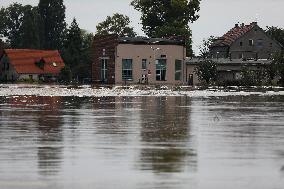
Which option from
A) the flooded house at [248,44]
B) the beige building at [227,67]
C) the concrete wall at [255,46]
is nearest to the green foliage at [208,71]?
the beige building at [227,67]

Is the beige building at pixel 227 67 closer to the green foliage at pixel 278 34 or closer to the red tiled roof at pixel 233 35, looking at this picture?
the red tiled roof at pixel 233 35

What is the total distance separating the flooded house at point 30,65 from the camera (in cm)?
14112

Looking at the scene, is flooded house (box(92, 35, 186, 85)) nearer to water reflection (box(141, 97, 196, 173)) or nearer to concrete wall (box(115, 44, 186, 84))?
concrete wall (box(115, 44, 186, 84))

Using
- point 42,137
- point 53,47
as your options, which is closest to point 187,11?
point 53,47

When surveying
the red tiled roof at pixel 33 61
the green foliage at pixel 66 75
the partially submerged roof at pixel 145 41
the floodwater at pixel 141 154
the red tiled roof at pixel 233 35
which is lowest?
the floodwater at pixel 141 154

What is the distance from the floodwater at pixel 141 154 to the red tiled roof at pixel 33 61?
12007cm

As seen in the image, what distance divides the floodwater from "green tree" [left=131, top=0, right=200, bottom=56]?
10840cm

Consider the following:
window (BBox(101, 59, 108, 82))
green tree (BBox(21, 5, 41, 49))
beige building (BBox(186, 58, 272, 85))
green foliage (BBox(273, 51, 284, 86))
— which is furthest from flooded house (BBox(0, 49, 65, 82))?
green foliage (BBox(273, 51, 284, 86))

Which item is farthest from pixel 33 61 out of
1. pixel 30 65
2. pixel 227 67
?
pixel 227 67

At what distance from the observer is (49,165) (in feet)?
39.5

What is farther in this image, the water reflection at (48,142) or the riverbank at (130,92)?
the riverbank at (130,92)

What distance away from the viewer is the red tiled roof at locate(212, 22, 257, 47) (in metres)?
150

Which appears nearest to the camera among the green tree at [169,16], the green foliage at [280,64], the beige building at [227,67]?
the green foliage at [280,64]

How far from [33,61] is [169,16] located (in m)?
29.9
